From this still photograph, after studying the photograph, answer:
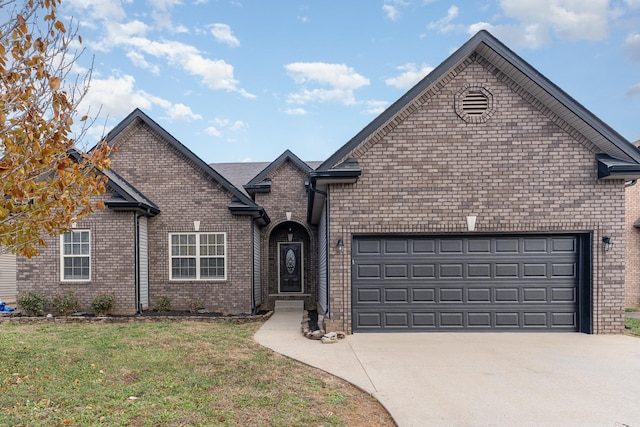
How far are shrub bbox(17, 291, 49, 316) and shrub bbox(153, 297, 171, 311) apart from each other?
312cm

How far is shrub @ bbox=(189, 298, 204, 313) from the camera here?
12566 millimetres

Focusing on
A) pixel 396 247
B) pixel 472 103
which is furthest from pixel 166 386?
pixel 472 103

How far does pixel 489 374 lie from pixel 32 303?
40.6 feet

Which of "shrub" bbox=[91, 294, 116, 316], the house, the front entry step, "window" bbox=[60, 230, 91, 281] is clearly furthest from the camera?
the front entry step

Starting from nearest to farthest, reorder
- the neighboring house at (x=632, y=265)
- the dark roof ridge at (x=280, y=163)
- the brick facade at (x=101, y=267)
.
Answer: the brick facade at (x=101, y=267) < the neighboring house at (x=632, y=265) < the dark roof ridge at (x=280, y=163)

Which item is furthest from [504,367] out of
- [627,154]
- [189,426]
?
[627,154]

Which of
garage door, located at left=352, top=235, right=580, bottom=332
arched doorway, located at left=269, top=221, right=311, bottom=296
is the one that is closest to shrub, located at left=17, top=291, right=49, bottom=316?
arched doorway, located at left=269, top=221, right=311, bottom=296

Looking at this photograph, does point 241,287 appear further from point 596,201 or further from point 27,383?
point 596,201

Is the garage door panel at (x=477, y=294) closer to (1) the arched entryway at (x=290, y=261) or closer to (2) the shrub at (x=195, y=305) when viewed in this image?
(1) the arched entryway at (x=290, y=261)

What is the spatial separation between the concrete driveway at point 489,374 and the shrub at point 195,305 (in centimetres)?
401

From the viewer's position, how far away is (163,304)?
41.1ft

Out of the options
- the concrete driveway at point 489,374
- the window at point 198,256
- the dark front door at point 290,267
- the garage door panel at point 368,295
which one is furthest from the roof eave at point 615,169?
the dark front door at point 290,267

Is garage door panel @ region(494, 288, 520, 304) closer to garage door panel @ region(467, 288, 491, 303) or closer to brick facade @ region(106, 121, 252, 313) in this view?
garage door panel @ region(467, 288, 491, 303)

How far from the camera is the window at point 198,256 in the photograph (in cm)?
1293
